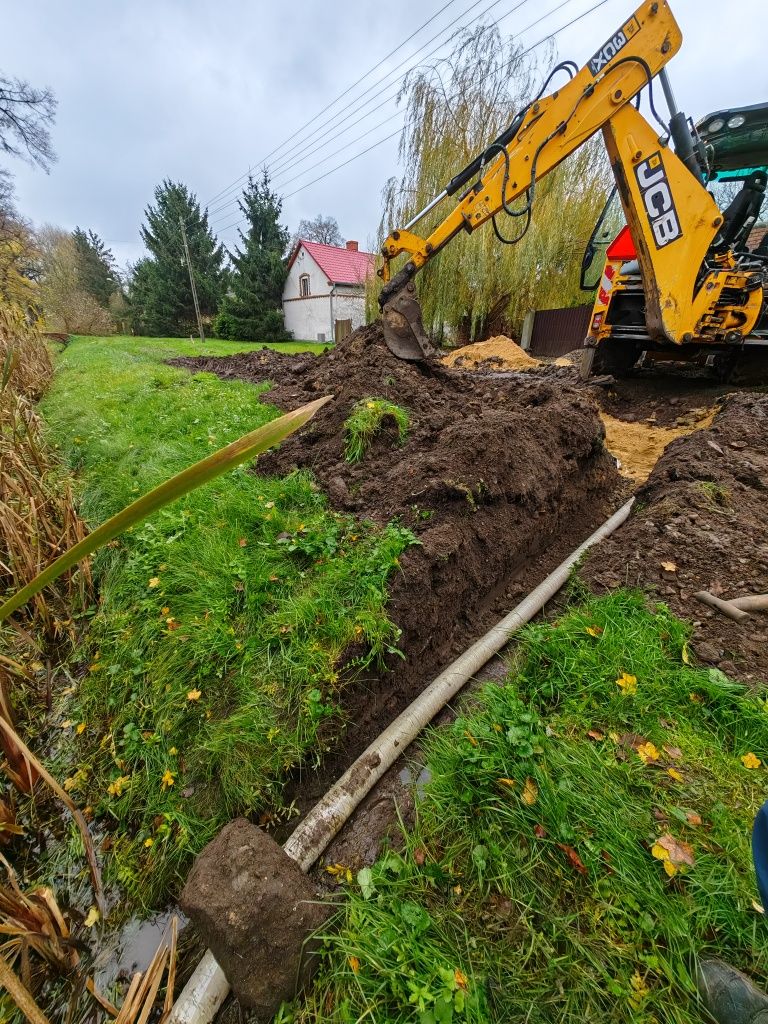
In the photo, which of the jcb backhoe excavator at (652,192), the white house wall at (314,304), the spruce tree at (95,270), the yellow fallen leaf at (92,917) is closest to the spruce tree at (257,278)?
the white house wall at (314,304)

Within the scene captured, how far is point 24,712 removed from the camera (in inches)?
83.2

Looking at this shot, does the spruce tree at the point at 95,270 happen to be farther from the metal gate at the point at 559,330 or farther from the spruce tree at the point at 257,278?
the metal gate at the point at 559,330

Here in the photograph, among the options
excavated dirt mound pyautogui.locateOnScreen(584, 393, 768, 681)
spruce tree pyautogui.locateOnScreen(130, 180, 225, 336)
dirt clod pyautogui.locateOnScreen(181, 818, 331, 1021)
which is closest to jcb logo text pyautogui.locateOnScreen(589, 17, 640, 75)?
excavated dirt mound pyautogui.locateOnScreen(584, 393, 768, 681)

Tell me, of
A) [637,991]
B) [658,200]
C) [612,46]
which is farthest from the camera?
[658,200]

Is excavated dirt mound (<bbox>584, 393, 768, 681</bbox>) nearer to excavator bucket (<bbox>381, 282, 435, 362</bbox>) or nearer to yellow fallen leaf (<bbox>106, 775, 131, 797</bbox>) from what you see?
yellow fallen leaf (<bbox>106, 775, 131, 797</bbox>)

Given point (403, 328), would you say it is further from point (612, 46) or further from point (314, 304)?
point (314, 304)

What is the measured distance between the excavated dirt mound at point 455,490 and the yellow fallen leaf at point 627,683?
86cm

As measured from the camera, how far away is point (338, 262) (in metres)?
24.1

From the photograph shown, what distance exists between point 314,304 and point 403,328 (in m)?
21.2

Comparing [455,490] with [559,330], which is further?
[559,330]

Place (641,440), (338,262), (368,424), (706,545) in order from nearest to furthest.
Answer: (706,545)
(368,424)
(641,440)
(338,262)

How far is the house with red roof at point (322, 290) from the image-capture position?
22531mm

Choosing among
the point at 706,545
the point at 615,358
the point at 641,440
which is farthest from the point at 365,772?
the point at 615,358

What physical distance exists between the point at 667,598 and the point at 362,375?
3.44 m
